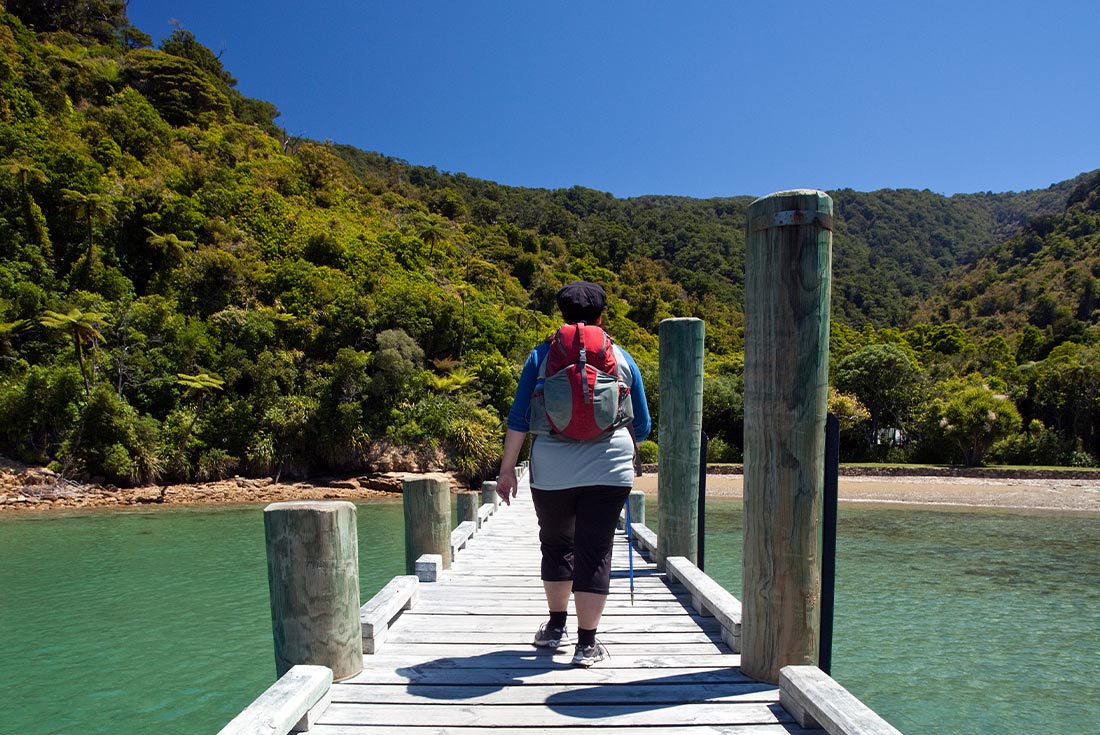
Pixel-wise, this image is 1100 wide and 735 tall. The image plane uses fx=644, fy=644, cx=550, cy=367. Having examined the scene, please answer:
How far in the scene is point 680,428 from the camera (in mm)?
5410

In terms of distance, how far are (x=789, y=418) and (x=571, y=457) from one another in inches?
38.2

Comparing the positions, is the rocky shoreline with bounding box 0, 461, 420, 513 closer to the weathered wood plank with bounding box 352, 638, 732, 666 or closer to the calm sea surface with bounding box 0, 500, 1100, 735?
the calm sea surface with bounding box 0, 500, 1100, 735

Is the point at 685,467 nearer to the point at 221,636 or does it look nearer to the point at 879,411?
the point at 221,636

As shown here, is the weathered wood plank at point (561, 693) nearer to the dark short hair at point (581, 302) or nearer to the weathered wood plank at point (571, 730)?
the weathered wood plank at point (571, 730)

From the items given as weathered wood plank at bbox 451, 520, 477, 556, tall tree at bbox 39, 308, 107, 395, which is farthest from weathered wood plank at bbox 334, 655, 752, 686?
tall tree at bbox 39, 308, 107, 395

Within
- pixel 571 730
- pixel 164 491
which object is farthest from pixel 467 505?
pixel 164 491

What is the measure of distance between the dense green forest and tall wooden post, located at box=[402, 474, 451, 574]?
18790 mm

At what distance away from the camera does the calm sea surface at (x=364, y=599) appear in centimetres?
590

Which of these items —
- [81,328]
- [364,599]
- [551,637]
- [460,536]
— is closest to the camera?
[551,637]

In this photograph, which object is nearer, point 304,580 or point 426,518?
point 304,580

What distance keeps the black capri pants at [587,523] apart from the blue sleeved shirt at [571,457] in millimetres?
47

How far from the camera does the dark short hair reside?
10.3ft

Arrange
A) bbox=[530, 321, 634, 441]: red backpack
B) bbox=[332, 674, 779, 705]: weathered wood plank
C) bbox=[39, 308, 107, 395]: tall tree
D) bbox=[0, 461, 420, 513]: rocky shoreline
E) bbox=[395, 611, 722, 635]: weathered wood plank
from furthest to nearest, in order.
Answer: bbox=[39, 308, 107, 395]: tall tree < bbox=[0, 461, 420, 513]: rocky shoreline < bbox=[395, 611, 722, 635]: weathered wood plank < bbox=[530, 321, 634, 441]: red backpack < bbox=[332, 674, 779, 705]: weathered wood plank

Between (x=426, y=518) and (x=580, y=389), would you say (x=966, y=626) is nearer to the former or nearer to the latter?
(x=426, y=518)
